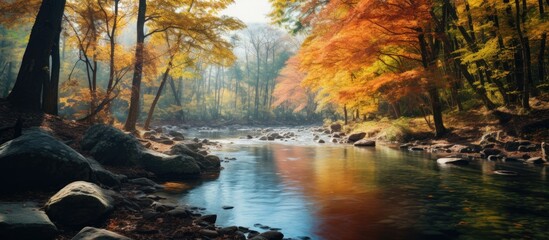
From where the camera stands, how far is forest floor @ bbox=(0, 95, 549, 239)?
16.8 feet

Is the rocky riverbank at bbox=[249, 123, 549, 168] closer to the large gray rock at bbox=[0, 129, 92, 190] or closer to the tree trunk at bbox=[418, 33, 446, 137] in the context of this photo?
the tree trunk at bbox=[418, 33, 446, 137]

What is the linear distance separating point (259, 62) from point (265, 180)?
149ft

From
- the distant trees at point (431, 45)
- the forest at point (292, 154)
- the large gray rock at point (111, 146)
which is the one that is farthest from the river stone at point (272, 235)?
the distant trees at point (431, 45)

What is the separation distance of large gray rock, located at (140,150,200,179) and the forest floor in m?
0.47

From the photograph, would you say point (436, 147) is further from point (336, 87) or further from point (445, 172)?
point (336, 87)

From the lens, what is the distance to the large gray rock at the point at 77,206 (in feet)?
16.0

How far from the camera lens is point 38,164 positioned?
596 cm

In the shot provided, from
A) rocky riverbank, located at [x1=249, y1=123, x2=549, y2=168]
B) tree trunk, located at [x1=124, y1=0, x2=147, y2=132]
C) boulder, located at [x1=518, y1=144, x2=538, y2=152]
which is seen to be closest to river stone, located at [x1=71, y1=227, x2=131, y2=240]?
rocky riverbank, located at [x1=249, y1=123, x2=549, y2=168]

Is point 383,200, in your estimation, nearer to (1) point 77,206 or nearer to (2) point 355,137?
(1) point 77,206

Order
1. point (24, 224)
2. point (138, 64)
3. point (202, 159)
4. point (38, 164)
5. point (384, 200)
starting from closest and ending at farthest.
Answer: point (24, 224), point (38, 164), point (384, 200), point (202, 159), point (138, 64)

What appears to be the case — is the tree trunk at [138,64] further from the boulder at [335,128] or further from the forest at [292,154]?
the boulder at [335,128]

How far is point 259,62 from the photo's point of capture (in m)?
54.2

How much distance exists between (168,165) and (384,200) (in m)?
5.65

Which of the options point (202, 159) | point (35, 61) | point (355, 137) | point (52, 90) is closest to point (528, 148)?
point (355, 137)
